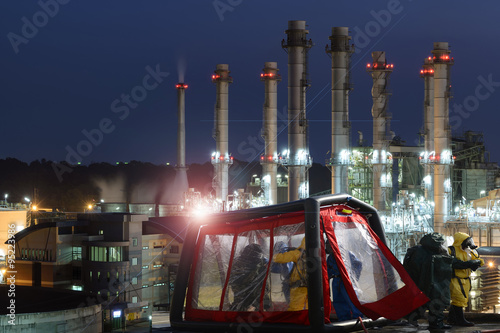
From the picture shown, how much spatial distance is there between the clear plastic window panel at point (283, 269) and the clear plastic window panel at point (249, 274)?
0.11 metres

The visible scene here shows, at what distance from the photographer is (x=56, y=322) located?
95.5 feet

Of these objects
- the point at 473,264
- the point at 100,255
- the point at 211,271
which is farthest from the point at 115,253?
the point at 473,264

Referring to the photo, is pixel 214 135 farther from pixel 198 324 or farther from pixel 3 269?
pixel 198 324

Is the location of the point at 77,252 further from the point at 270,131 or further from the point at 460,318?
the point at 460,318

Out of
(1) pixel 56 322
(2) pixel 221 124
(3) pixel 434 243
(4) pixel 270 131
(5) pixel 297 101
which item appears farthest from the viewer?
(2) pixel 221 124

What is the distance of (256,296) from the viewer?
8.65m

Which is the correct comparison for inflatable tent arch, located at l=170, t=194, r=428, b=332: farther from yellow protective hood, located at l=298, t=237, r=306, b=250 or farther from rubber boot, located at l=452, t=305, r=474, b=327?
rubber boot, located at l=452, t=305, r=474, b=327

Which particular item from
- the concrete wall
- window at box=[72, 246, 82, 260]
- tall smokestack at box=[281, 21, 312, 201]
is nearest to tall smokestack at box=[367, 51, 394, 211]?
tall smokestack at box=[281, 21, 312, 201]

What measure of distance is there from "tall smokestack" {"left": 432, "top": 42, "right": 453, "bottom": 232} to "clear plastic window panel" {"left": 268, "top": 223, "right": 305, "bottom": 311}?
38.1 meters

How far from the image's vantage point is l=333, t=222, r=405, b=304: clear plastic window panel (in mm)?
8375

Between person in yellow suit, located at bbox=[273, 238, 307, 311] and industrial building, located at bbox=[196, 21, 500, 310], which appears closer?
person in yellow suit, located at bbox=[273, 238, 307, 311]

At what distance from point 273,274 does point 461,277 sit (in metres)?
2.90

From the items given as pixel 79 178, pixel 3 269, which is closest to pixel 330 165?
pixel 3 269

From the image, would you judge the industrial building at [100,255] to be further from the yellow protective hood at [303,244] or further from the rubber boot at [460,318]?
the yellow protective hood at [303,244]
